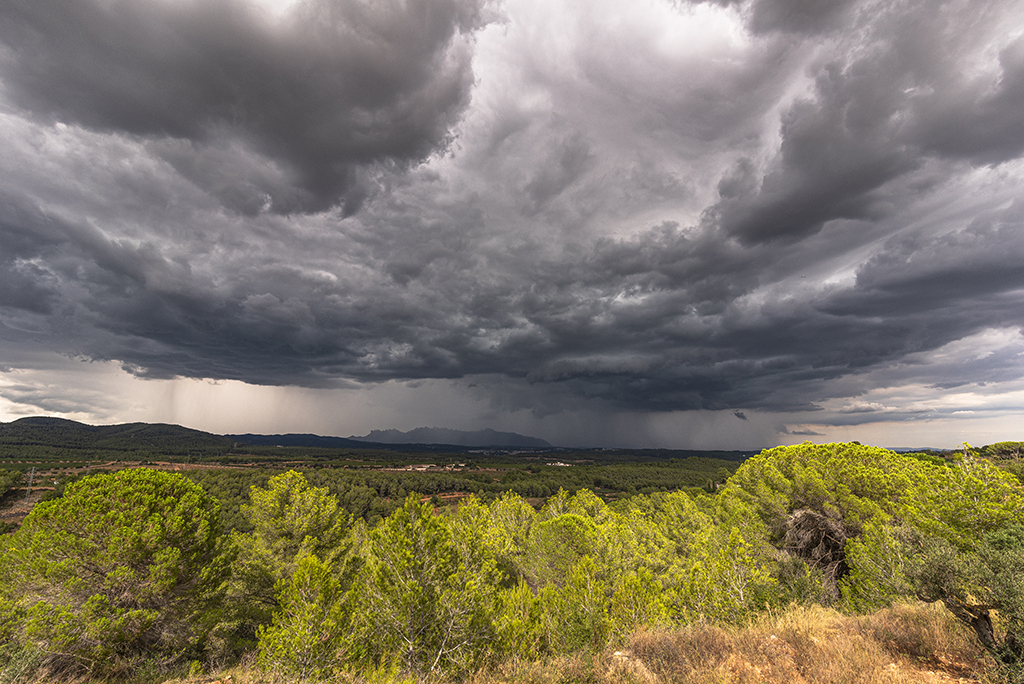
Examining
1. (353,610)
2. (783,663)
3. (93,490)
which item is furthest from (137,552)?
(783,663)

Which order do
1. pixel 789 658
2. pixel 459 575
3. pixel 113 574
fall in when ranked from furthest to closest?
pixel 113 574 < pixel 459 575 < pixel 789 658

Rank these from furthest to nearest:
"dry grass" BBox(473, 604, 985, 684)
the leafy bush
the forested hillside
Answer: the leafy bush, the forested hillside, "dry grass" BBox(473, 604, 985, 684)

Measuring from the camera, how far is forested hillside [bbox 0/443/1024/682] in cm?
1053

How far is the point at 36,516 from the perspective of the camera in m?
17.2

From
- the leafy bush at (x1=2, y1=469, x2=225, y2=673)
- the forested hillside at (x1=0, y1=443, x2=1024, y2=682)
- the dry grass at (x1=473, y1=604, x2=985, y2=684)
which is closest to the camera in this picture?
the dry grass at (x1=473, y1=604, x2=985, y2=684)

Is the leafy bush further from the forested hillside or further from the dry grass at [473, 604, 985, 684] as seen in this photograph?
the dry grass at [473, 604, 985, 684]

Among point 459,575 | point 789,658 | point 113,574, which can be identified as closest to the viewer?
point 789,658

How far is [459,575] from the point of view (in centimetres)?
1365

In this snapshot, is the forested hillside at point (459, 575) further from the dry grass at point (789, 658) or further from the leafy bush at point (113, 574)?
the dry grass at point (789, 658)

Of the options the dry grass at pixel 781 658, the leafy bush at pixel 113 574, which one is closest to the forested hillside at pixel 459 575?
the leafy bush at pixel 113 574

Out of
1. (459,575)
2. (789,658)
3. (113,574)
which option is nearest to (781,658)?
(789,658)

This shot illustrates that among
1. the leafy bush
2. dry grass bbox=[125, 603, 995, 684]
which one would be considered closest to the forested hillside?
the leafy bush

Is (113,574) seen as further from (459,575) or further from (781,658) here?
(781,658)

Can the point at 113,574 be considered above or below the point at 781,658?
below
